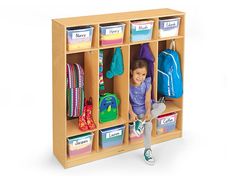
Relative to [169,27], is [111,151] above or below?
below

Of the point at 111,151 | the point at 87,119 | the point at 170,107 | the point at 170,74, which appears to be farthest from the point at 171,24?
the point at 111,151

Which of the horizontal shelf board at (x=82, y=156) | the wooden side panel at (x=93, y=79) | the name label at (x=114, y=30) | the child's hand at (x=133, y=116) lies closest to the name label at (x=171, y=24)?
the name label at (x=114, y=30)

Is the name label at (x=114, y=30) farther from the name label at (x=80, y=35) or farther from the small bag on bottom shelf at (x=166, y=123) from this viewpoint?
the small bag on bottom shelf at (x=166, y=123)

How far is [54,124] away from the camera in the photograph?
6.20 metres

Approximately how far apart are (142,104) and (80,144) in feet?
2.63

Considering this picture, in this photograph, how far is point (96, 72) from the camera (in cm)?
597

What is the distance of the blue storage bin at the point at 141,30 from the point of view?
6.06 meters

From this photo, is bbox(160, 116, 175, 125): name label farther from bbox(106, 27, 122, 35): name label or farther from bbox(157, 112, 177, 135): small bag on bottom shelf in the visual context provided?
bbox(106, 27, 122, 35): name label

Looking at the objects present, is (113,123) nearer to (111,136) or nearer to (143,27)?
(111,136)

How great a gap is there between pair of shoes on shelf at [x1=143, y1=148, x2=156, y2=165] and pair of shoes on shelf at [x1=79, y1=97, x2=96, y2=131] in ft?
1.97

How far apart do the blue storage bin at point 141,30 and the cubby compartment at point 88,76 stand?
0.46m

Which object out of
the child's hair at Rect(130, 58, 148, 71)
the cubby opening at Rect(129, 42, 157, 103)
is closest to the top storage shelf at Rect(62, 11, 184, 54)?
the cubby opening at Rect(129, 42, 157, 103)
